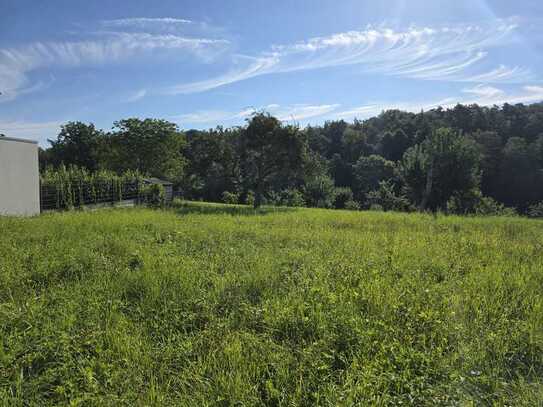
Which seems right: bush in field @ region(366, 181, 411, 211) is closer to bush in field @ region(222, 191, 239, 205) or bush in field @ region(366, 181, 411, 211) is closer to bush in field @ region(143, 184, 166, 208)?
bush in field @ region(222, 191, 239, 205)

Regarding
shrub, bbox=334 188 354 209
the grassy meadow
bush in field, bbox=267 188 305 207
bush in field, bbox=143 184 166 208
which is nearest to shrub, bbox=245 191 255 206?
bush in field, bbox=267 188 305 207

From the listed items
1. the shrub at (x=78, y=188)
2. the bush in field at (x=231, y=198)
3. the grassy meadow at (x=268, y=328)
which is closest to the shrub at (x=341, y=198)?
the bush in field at (x=231, y=198)

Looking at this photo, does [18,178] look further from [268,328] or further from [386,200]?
[386,200]

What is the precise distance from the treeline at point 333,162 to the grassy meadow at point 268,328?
50.7ft

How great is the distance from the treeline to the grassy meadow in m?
15.4

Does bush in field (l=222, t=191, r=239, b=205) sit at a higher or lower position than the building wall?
lower

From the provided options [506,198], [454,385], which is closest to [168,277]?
[454,385]

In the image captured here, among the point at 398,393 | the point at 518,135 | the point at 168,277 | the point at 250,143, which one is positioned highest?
the point at 518,135

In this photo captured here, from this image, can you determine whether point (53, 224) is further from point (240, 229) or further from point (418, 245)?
point (418, 245)

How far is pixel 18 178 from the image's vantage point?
1423cm

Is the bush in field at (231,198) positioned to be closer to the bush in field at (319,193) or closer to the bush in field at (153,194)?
the bush in field at (319,193)

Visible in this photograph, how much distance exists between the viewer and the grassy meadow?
2.45m

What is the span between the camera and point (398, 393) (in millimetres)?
2395

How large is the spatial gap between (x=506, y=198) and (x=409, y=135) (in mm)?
20144
